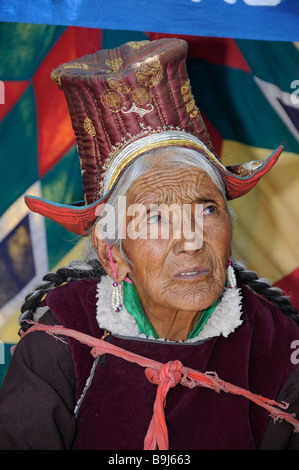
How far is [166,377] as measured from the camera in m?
2.32

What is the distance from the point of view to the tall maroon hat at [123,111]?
93.4 inches

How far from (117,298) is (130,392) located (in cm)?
42

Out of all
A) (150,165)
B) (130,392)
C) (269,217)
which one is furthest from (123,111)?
(269,217)

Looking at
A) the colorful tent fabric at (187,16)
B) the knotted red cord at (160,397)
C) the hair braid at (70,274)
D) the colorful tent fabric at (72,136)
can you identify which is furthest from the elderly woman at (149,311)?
the colorful tent fabric at (72,136)

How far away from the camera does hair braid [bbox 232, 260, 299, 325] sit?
9.37 feet

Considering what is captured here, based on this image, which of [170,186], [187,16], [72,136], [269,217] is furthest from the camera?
[269,217]

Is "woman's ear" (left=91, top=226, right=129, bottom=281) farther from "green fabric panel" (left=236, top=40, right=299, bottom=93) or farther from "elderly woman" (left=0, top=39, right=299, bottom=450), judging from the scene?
"green fabric panel" (left=236, top=40, right=299, bottom=93)

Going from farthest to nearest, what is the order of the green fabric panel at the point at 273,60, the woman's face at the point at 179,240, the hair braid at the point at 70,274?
the green fabric panel at the point at 273,60
the hair braid at the point at 70,274
the woman's face at the point at 179,240

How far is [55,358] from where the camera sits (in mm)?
2408

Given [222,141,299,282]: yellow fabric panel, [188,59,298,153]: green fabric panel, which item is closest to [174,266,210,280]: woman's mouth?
[222,141,299,282]: yellow fabric panel

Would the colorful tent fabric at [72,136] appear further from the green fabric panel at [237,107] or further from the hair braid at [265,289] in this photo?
the hair braid at [265,289]

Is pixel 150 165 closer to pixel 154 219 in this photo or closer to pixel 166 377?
pixel 154 219

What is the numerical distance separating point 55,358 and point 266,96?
2.09 m

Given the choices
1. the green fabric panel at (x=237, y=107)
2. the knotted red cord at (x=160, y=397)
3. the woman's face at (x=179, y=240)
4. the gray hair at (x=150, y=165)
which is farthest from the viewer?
the green fabric panel at (x=237, y=107)
